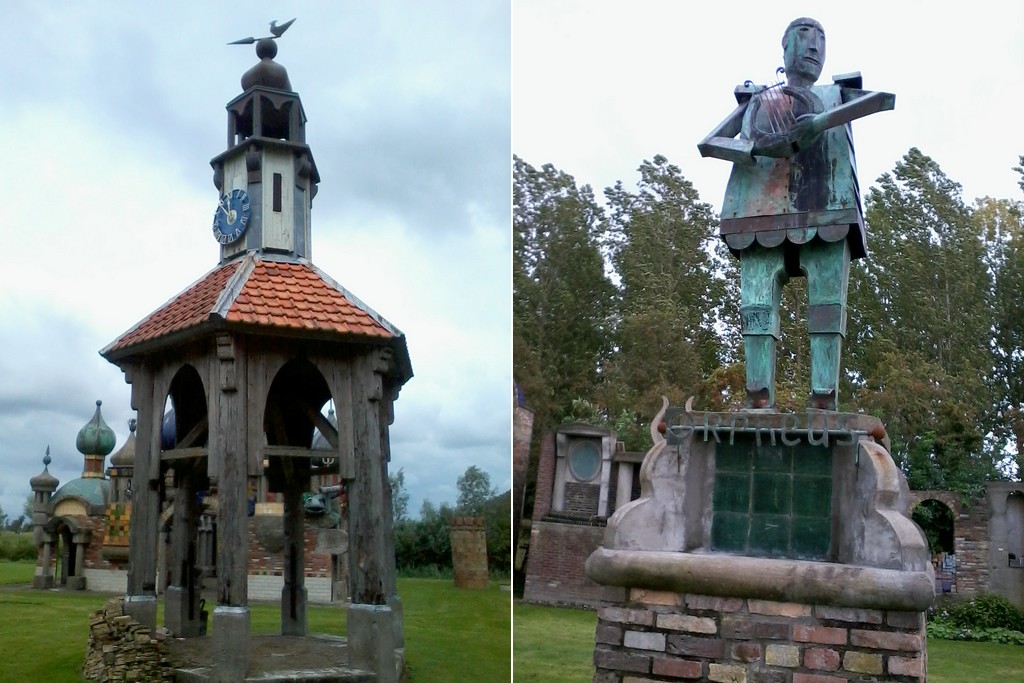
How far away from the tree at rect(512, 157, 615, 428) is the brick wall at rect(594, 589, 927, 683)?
1832 cm

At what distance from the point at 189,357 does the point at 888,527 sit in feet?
22.7

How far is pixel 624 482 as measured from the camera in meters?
20.4

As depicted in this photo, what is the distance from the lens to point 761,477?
6.16 metres

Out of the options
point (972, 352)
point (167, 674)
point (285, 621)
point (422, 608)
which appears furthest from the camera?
point (972, 352)

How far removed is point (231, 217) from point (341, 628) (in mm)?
6864

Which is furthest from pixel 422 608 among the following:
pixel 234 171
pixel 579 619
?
pixel 234 171

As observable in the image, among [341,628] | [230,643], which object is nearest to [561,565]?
[341,628]

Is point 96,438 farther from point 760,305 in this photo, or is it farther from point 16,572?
point 760,305

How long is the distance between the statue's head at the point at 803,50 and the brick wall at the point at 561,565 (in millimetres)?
14384

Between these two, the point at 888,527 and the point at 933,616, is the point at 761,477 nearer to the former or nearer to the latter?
the point at 888,527

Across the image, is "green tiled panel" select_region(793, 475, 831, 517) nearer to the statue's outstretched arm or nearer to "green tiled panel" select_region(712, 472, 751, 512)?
"green tiled panel" select_region(712, 472, 751, 512)

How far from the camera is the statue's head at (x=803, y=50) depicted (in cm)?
673

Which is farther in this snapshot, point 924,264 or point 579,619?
point 924,264

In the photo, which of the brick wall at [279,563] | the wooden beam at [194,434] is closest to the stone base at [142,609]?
the wooden beam at [194,434]
